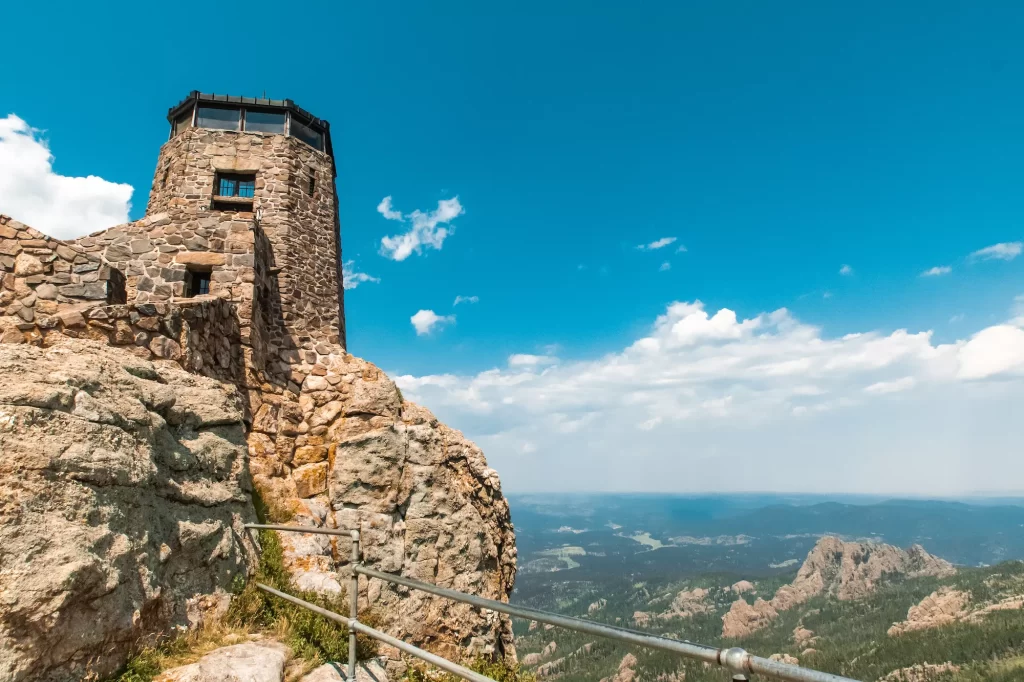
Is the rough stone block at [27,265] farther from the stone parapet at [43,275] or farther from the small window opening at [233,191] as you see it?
the small window opening at [233,191]

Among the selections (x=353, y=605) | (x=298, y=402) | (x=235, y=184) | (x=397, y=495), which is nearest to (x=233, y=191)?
(x=235, y=184)

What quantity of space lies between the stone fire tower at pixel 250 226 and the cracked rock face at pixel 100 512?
662 cm

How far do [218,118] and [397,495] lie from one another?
15.9 metres

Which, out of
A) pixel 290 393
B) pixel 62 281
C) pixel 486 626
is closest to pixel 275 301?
pixel 290 393

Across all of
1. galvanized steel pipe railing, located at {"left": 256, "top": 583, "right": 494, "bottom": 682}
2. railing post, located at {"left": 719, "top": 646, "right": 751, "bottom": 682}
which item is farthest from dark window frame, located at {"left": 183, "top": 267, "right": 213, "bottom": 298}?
railing post, located at {"left": 719, "top": 646, "right": 751, "bottom": 682}

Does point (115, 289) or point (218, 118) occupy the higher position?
point (218, 118)

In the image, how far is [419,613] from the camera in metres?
→ 12.2

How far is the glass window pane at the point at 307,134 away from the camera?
21.1m

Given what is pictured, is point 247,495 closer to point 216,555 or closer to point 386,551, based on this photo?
point 216,555

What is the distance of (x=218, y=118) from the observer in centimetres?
2053

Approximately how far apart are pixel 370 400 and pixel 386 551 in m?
3.93

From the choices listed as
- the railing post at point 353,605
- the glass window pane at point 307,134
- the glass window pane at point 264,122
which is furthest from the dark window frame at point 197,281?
the railing post at point 353,605

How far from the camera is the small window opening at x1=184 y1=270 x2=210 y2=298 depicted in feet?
47.5

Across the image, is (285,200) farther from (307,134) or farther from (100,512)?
(100,512)
